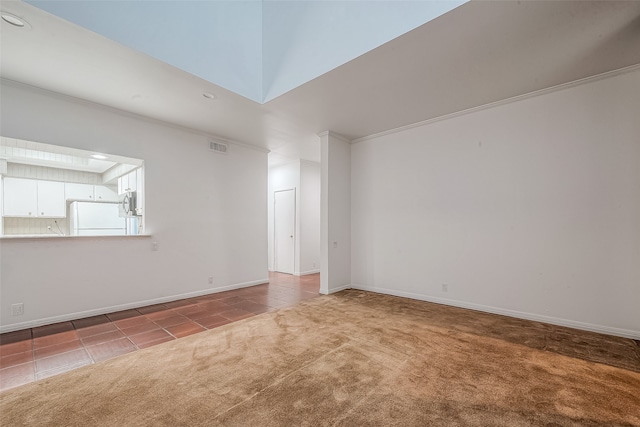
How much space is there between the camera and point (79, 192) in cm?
571

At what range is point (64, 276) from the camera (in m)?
3.39

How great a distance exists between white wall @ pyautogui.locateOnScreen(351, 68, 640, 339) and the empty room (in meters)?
0.02

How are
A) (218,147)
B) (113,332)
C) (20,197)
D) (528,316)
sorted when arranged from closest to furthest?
(113,332)
(528,316)
(20,197)
(218,147)

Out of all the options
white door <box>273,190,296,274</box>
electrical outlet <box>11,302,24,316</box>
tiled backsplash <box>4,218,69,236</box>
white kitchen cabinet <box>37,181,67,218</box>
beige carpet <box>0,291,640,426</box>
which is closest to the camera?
beige carpet <box>0,291,640,426</box>

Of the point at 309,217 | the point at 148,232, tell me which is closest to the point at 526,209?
the point at 309,217

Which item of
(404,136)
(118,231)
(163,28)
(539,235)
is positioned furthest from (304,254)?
(163,28)

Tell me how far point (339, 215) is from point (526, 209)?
2897 millimetres

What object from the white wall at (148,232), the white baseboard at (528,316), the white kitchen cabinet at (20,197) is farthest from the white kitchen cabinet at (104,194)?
the white baseboard at (528,316)

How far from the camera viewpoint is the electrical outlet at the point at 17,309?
3.07m

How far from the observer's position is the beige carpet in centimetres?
169

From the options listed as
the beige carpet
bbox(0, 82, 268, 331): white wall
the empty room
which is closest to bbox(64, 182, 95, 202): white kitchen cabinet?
the empty room

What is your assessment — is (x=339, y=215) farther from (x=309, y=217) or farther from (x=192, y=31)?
(x=192, y=31)

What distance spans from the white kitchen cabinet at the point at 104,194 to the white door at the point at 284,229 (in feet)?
12.7

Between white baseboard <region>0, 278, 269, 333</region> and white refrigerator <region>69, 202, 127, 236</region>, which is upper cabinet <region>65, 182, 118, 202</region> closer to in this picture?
white refrigerator <region>69, 202, 127, 236</region>
